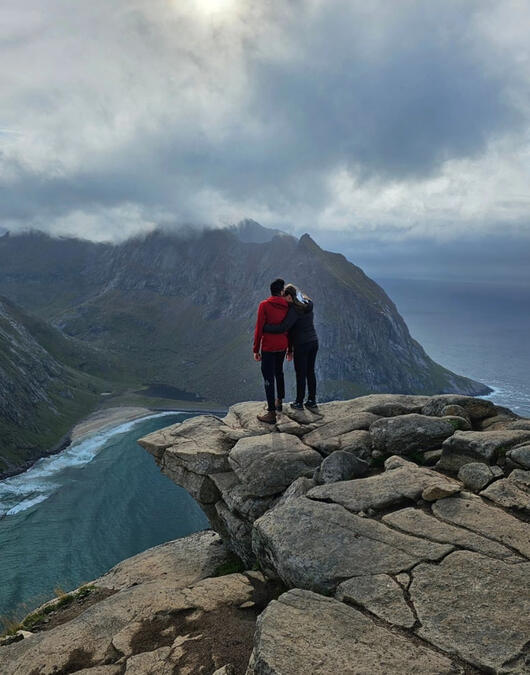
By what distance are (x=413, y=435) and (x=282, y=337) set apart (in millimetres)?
8356

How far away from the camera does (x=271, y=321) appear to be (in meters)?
22.5

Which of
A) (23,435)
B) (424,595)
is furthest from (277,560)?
(23,435)

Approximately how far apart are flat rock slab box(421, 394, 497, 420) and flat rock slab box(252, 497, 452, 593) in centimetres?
974

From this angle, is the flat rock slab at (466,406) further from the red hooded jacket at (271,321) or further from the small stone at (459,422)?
the red hooded jacket at (271,321)

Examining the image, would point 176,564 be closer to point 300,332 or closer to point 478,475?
point 300,332

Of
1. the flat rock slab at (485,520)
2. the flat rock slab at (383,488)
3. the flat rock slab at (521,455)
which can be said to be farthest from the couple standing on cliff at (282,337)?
the flat rock slab at (521,455)

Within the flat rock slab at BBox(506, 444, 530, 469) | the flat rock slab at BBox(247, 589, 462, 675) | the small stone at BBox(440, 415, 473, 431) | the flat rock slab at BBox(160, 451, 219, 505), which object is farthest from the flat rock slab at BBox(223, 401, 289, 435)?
the flat rock slab at BBox(247, 589, 462, 675)

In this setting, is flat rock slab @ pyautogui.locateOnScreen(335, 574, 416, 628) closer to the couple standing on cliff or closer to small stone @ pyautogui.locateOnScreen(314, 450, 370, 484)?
small stone @ pyautogui.locateOnScreen(314, 450, 370, 484)

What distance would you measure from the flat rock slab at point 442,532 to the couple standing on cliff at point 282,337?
10362mm

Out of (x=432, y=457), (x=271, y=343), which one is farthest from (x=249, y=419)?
(x=432, y=457)

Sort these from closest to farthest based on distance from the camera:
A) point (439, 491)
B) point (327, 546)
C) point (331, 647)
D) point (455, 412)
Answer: point (331, 647) < point (327, 546) < point (439, 491) < point (455, 412)

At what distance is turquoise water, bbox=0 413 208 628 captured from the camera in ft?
335

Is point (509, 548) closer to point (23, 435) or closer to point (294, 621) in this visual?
point (294, 621)

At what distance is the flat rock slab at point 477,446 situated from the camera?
1644 centimetres
